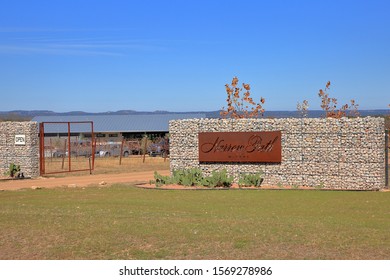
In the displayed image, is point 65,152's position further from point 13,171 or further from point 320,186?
point 320,186

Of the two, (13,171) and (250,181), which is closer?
(250,181)

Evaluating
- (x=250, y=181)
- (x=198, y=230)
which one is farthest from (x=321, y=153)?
(x=198, y=230)

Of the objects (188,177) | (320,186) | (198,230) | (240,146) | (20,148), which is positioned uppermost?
(240,146)

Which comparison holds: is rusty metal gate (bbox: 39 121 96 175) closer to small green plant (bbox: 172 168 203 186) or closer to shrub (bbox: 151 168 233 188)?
shrub (bbox: 151 168 233 188)

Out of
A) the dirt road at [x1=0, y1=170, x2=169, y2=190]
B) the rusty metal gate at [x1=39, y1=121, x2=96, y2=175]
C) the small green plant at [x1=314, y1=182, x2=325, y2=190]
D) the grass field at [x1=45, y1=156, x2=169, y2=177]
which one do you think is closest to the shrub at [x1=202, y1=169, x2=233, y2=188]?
the small green plant at [x1=314, y1=182, x2=325, y2=190]

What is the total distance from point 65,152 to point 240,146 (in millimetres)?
24354

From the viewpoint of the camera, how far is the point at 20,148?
3278cm

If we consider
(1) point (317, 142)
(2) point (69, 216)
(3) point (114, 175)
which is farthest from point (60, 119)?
(2) point (69, 216)

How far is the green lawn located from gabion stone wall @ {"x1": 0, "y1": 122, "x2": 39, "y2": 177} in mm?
14140

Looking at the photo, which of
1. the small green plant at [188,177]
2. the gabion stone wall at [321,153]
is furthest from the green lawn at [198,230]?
the small green plant at [188,177]

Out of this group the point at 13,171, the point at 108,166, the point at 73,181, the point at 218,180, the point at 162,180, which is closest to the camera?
the point at 218,180

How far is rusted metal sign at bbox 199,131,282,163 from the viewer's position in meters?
26.6

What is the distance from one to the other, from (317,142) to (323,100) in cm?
2301

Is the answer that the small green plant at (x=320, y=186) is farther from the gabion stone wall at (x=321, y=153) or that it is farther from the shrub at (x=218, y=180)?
the shrub at (x=218, y=180)
